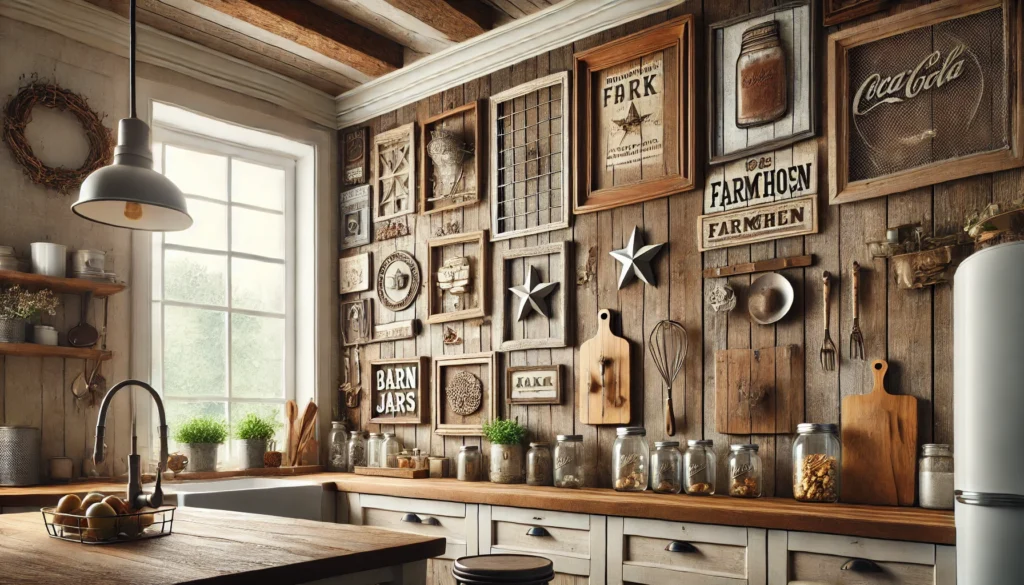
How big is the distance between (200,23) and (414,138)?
1.18m

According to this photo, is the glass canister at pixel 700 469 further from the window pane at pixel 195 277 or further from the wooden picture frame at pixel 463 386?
the window pane at pixel 195 277

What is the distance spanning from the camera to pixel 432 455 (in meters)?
4.38

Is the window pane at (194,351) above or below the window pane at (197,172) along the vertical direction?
below

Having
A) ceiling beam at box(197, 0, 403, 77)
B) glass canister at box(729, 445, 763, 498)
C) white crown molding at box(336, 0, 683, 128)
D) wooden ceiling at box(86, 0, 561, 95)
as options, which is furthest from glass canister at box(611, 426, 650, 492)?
ceiling beam at box(197, 0, 403, 77)

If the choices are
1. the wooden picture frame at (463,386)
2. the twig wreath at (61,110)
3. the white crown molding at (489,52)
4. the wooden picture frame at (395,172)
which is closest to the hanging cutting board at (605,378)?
the wooden picture frame at (463,386)

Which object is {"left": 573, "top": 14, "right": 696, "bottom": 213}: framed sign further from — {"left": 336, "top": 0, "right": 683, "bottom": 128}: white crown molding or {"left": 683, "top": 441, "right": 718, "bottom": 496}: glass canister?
{"left": 683, "top": 441, "right": 718, "bottom": 496}: glass canister

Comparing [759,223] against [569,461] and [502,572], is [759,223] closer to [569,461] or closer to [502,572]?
[569,461]

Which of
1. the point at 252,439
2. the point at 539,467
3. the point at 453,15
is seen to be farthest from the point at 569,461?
the point at 453,15

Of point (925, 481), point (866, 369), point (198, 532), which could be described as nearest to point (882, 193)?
point (866, 369)

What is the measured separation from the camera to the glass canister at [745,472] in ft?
10.2

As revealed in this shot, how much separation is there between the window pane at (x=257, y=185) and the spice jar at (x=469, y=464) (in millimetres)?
1934

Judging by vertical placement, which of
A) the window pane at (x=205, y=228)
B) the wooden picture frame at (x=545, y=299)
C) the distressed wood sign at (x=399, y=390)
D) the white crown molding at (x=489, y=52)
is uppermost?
the white crown molding at (x=489, y=52)

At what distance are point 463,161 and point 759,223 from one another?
1.67 metres

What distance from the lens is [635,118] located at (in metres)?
3.72
